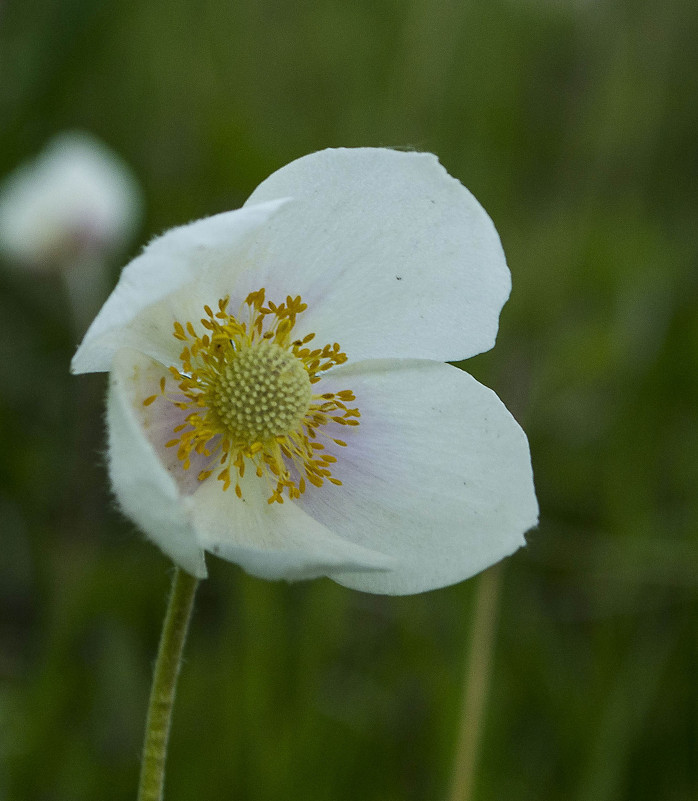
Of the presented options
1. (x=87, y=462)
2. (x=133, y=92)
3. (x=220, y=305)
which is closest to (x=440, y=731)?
(x=220, y=305)

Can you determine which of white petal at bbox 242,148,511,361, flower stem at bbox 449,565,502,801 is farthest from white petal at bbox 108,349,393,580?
flower stem at bbox 449,565,502,801

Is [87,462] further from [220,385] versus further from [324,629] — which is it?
[220,385]

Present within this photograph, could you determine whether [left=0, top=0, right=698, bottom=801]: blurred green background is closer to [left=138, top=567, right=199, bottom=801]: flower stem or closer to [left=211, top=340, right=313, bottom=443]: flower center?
[left=211, top=340, right=313, bottom=443]: flower center

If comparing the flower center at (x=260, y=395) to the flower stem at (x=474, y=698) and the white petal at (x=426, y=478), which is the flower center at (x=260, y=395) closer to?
the white petal at (x=426, y=478)

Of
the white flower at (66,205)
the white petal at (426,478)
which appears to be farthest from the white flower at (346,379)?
the white flower at (66,205)

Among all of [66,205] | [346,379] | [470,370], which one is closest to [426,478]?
[346,379]

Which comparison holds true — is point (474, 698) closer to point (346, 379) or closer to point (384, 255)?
point (346, 379)
